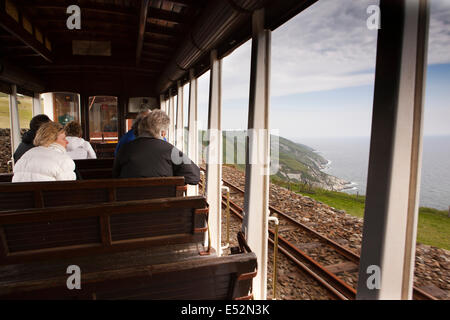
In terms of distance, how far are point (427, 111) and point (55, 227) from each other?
2083mm

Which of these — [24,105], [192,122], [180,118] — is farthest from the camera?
[24,105]

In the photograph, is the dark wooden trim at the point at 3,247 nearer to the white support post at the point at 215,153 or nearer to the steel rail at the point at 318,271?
A: the white support post at the point at 215,153

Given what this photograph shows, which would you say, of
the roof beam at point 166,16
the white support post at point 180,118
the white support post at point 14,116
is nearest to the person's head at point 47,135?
the roof beam at point 166,16

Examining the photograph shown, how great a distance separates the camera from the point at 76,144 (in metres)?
3.83

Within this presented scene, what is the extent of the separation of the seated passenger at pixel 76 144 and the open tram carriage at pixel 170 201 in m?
0.35

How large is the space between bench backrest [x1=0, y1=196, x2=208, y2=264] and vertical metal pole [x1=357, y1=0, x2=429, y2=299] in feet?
3.59

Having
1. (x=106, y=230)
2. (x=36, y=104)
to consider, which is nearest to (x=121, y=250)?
(x=106, y=230)

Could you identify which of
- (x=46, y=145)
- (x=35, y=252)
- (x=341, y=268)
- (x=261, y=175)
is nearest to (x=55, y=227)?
(x=35, y=252)

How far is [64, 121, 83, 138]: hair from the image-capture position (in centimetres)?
362

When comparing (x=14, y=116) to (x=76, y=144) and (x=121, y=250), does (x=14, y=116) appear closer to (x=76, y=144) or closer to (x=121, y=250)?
(x=76, y=144)

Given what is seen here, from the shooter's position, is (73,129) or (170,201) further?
(73,129)

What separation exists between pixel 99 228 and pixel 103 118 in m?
7.02

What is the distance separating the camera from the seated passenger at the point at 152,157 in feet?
7.20

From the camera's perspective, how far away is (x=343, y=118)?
2258mm
